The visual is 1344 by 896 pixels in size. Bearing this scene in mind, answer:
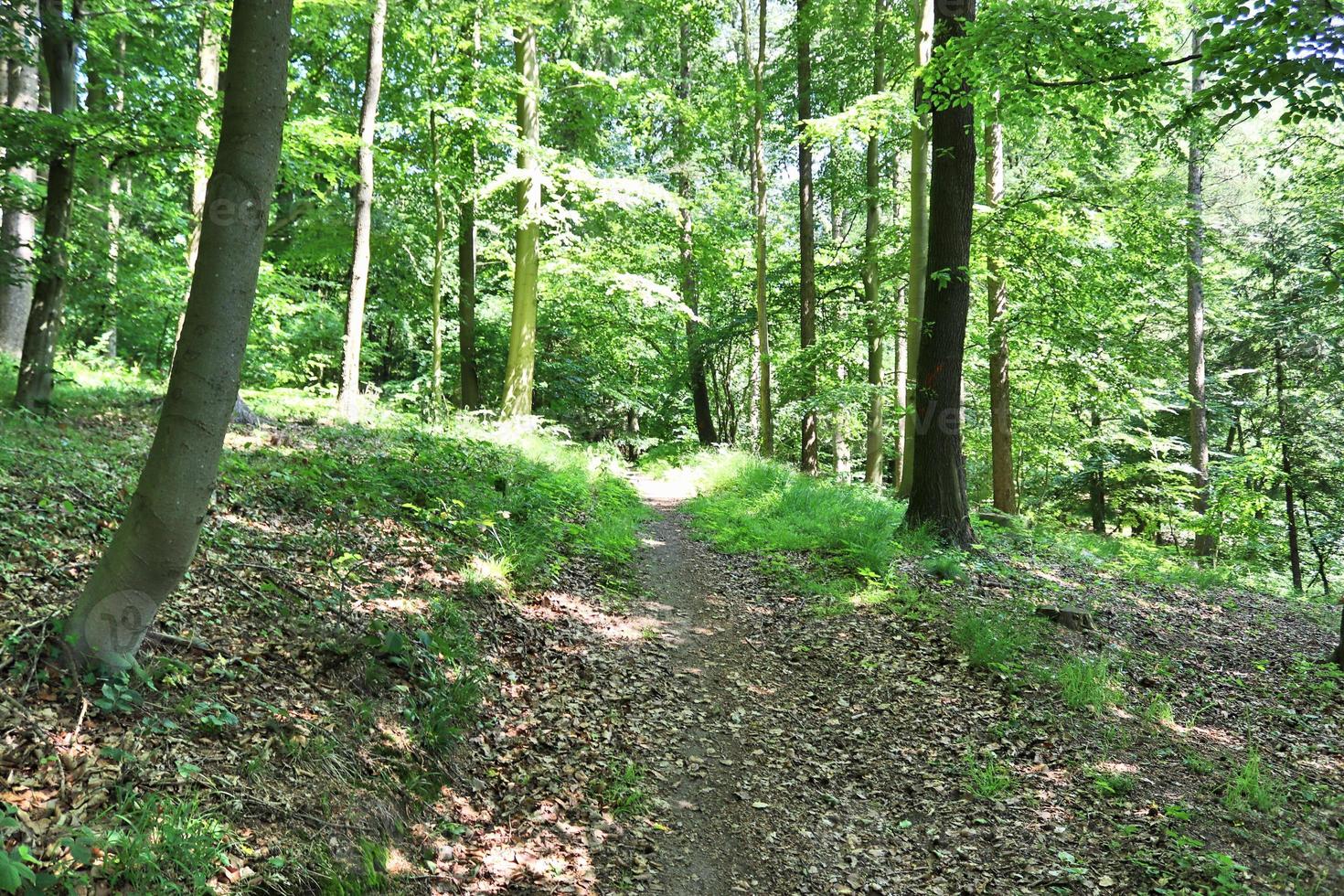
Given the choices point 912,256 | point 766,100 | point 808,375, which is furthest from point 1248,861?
point 766,100

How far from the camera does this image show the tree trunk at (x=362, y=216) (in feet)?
38.9

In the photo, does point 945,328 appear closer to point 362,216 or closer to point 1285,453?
point 362,216

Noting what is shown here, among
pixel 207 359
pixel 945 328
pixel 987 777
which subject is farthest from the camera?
pixel 945 328

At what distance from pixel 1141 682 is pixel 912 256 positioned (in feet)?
24.7

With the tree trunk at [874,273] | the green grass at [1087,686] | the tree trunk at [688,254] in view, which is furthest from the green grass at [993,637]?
the tree trunk at [688,254]

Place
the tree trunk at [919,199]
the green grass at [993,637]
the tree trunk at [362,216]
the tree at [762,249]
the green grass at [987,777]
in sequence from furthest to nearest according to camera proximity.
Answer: the tree at [762,249]
the tree trunk at [362,216]
the tree trunk at [919,199]
the green grass at [993,637]
the green grass at [987,777]

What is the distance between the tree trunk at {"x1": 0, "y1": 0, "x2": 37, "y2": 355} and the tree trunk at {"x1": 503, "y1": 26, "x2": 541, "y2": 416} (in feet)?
22.6

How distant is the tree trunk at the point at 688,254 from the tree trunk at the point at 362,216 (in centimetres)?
883

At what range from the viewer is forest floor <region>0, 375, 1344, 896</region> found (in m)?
3.07

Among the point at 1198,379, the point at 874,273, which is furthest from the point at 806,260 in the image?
the point at 1198,379

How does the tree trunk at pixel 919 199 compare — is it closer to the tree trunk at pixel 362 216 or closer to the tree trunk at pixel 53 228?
the tree trunk at pixel 362 216

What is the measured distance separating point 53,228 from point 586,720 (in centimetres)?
737

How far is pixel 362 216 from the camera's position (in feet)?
40.3

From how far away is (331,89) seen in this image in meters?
16.3
